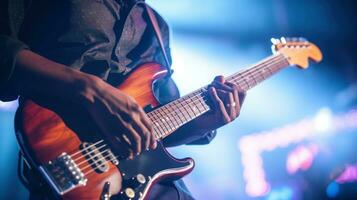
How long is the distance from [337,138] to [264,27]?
2.20 m

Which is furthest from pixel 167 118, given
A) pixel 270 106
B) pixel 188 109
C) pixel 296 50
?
pixel 270 106

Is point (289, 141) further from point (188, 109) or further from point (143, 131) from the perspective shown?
point (143, 131)

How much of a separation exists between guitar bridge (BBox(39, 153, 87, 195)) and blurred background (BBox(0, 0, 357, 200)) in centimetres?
262

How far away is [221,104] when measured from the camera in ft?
5.17

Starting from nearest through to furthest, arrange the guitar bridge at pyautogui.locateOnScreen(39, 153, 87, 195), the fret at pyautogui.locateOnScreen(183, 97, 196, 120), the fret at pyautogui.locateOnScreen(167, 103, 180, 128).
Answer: the guitar bridge at pyautogui.locateOnScreen(39, 153, 87, 195)
the fret at pyautogui.locateOnScreen(167, 103, 180, 128)
the fret at pyautogui.locateOnScreen(183, 97, 196, 120)

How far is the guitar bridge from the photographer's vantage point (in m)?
0.93

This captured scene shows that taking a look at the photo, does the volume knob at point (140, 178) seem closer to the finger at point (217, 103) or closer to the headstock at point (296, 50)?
the finger at point (217, 103)

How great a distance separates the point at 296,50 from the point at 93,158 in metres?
1.91

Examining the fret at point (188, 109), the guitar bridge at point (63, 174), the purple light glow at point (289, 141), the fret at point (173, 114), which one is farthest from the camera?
the purple light glow at point (289, 141)

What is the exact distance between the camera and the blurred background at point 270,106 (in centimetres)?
385

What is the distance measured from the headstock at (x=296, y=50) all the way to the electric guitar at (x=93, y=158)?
1.29 meters

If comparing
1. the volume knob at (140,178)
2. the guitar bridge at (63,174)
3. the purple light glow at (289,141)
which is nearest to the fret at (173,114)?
the volume knob at (140,178)

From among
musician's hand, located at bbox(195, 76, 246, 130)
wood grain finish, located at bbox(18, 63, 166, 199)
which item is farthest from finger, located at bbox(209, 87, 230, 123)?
wood grain finish, located at bbox(18, 63, 166, 199)

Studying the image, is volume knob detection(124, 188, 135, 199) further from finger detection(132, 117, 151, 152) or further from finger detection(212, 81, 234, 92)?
finger detection(212, 81, 234, 92)
